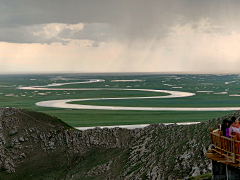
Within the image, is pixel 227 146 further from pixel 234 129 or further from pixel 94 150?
pixel 94 150

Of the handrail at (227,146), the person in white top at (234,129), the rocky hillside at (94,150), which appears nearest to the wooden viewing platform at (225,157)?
the handrail at (227,146)

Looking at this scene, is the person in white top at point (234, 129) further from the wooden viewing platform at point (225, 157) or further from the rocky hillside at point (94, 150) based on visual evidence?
the rocky hillside at point (94, 150)

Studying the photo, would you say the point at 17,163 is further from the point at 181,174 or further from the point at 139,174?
the point at 181,174

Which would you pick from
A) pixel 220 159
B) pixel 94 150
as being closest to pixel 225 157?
pixel 220 159

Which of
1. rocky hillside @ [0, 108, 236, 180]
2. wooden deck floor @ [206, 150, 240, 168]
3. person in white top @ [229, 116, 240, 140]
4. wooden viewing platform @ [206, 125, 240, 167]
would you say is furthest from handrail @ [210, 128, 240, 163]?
rocky hillside @ [0, 108, 236, 180]

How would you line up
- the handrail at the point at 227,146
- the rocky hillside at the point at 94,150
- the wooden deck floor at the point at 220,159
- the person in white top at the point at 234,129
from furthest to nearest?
the rocky hillside at the point at 94,150 < the person in white top at the point at 234,129 < the wooden deck floor at the point at 220,159 < the handrail at the point at 227,146

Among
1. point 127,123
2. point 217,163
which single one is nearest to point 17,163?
point 217,163
